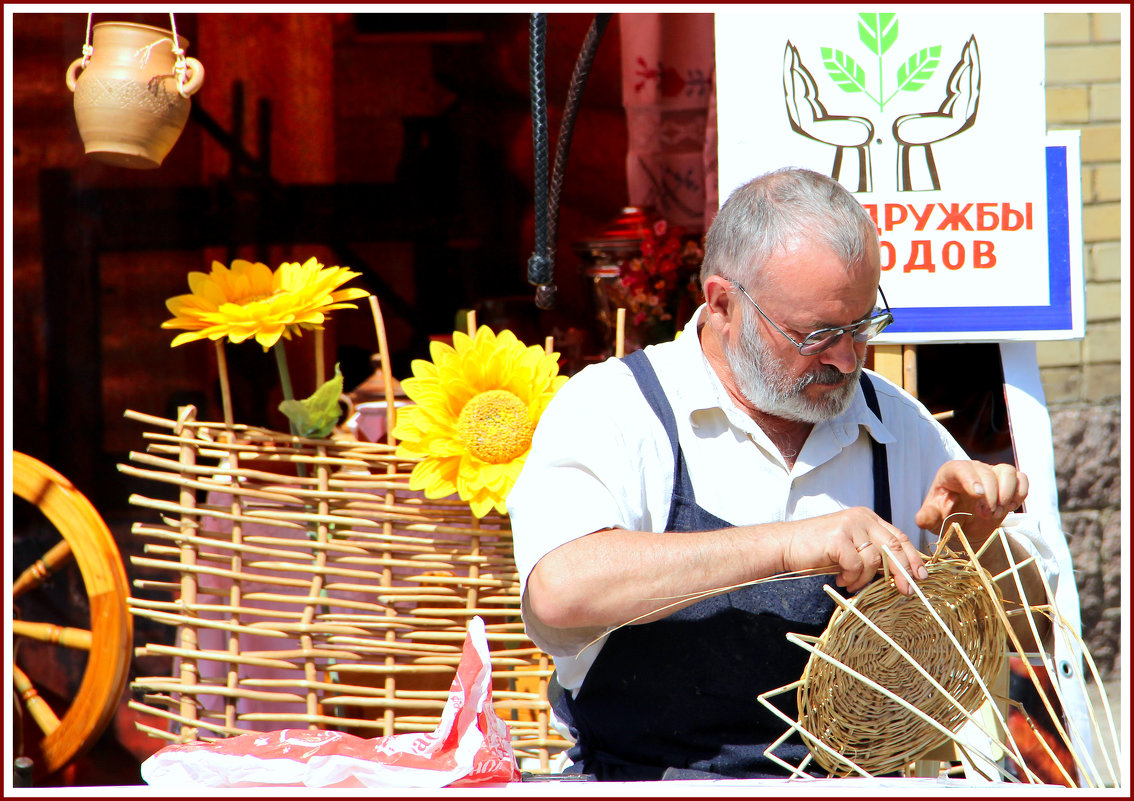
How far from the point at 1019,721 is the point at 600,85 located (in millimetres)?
2043

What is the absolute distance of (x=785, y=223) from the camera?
157cm

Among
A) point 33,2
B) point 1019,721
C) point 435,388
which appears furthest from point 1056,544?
point 33,2

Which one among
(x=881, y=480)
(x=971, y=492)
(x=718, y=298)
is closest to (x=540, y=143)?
(x=718, y=298)

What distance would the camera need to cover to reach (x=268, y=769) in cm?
132

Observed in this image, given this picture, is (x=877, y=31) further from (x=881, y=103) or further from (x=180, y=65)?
(x=180, y=65)

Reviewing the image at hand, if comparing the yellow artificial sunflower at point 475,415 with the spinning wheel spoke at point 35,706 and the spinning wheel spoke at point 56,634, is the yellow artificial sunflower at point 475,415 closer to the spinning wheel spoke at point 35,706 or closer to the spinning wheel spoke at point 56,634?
the spinning wheel spoke at point 56,634

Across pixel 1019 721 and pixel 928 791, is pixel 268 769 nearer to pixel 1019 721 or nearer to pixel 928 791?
pixel 928 791

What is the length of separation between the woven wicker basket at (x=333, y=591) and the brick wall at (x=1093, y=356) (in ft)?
6.29

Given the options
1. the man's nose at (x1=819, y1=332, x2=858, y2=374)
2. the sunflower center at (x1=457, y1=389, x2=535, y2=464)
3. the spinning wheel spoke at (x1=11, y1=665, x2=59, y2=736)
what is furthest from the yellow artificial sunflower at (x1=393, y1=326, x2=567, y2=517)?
the spinning wheel spoke at (x1=11, y1=665, x2=59, y2=736)

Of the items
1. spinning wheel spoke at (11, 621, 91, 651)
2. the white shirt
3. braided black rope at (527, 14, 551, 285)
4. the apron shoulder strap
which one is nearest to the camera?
the white shirt

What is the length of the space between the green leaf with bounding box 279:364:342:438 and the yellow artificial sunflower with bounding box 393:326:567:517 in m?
0.13

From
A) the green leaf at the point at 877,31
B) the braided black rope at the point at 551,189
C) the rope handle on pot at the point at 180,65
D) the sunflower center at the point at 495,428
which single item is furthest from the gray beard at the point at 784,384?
the rope handle on pot at the point at 180,65

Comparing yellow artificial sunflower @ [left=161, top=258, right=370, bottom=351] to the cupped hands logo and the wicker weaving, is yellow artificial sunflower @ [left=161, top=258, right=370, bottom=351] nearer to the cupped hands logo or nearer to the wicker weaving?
the cupped hands logo

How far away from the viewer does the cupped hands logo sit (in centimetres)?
193
